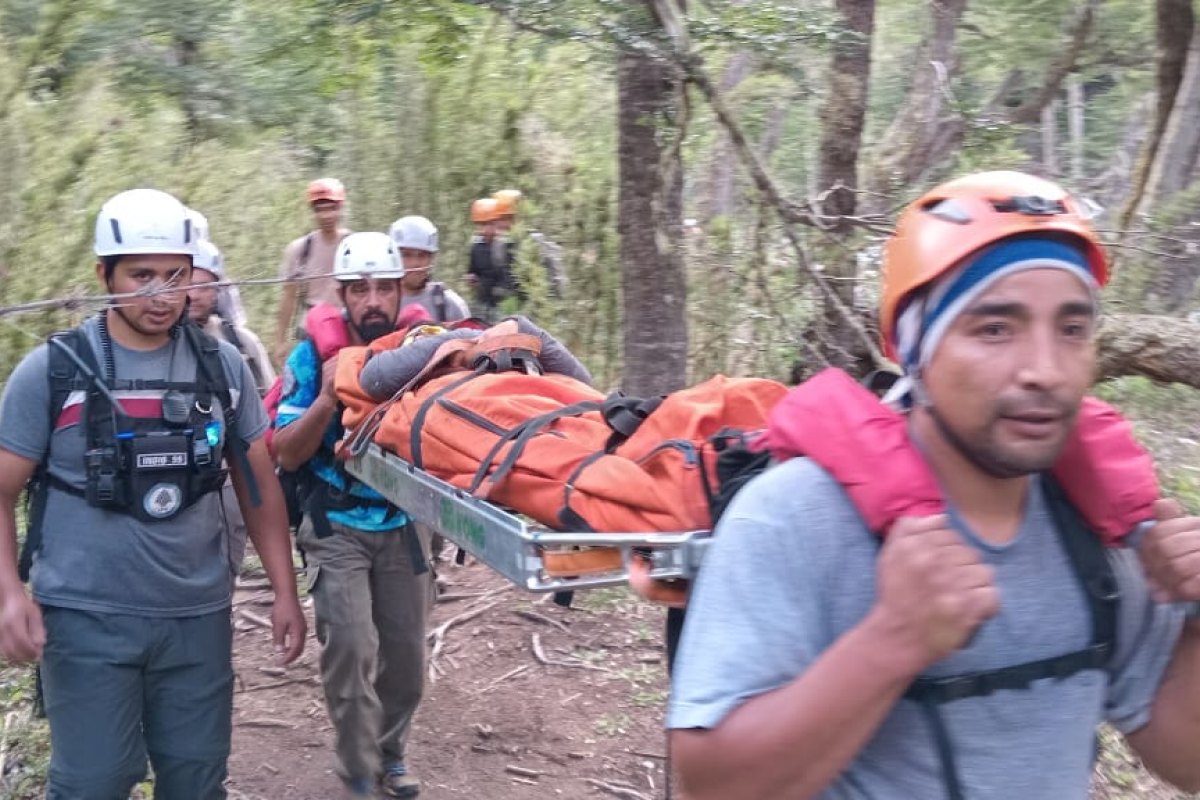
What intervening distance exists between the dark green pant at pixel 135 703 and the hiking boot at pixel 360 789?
95 centimetres

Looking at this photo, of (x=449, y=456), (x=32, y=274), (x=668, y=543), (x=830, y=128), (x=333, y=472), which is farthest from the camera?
(x=32, y=274)

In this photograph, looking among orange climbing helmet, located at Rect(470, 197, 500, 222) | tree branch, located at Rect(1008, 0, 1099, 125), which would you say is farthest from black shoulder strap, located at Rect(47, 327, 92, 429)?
tree branch, located at Rect(1008, 0, 1099, 125)

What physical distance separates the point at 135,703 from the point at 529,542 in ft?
4.94

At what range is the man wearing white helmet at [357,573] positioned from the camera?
14.6ft

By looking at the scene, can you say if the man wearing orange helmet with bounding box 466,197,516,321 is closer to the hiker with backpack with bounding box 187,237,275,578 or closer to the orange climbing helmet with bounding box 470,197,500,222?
the orange climbing helmet with bounding box 470,197,500,222

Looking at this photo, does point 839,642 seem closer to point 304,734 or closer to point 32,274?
point 304,734

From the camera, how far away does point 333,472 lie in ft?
14.8

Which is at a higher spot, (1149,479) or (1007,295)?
(1007,295)

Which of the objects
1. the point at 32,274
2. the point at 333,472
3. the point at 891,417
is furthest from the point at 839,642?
the point at 32,274

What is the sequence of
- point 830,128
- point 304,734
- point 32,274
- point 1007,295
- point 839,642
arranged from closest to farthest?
point 839,642
point 1007,295
point 304,734
point 830,128
point 32,274

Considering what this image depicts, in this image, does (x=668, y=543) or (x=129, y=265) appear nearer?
(x=668, y=543)

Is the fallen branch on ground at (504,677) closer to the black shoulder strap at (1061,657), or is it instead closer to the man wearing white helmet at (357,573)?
the man wearing white helmet at (357,573)

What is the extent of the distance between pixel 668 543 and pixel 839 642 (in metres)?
0.99

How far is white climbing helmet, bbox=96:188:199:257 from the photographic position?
3479mm
